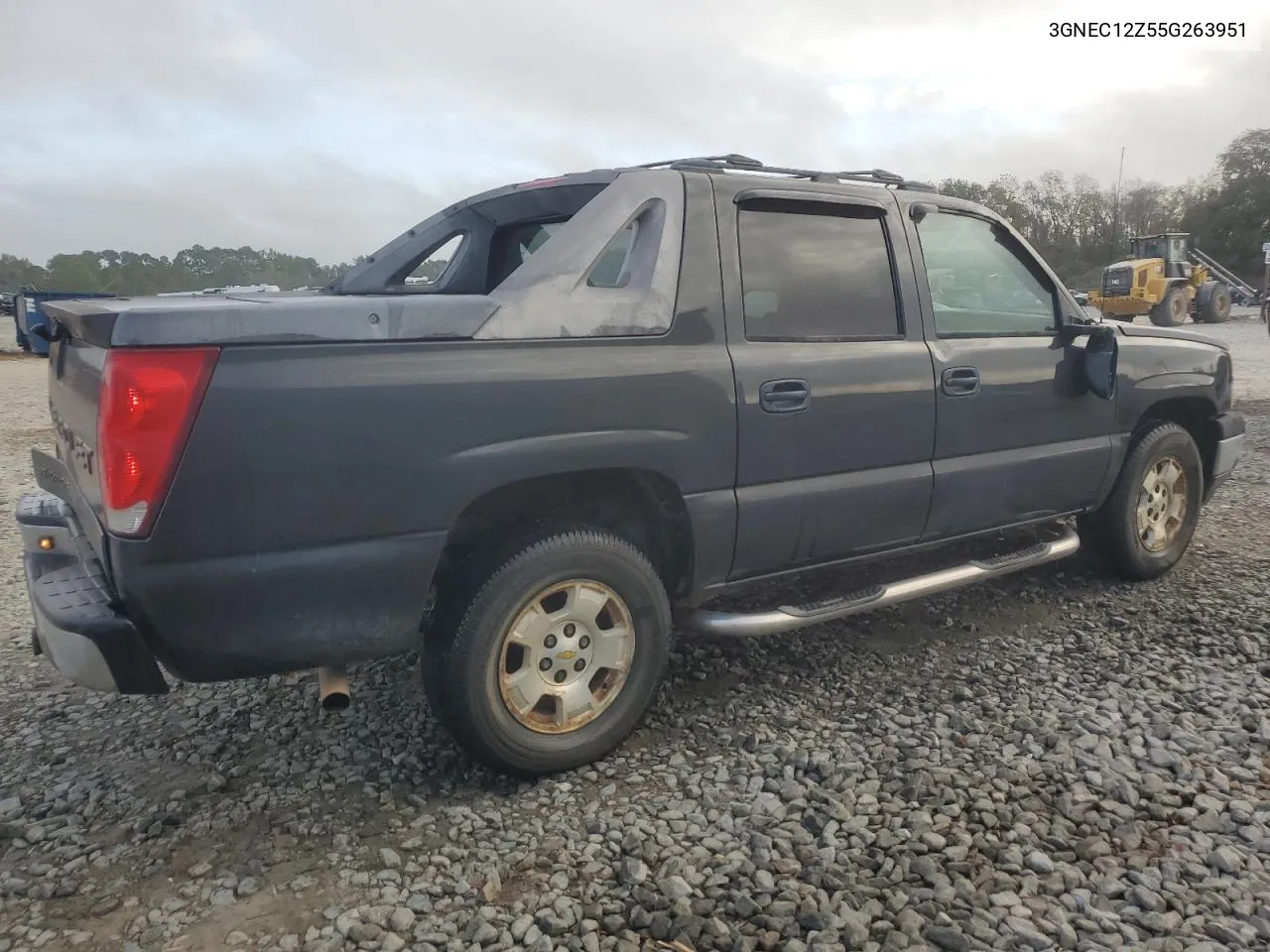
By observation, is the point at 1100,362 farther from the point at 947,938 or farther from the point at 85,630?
the point at 85,630

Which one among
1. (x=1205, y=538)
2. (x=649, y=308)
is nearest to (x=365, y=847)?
(x=649, y=308)

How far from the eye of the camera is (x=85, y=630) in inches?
91.4

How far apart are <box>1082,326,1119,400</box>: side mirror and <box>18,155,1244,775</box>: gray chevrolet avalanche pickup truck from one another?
12 mm

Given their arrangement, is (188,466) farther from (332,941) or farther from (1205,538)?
(1205,538)

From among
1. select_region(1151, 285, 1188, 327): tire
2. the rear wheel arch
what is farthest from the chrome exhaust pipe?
select_region(1151, 285, 1188, 327): tire

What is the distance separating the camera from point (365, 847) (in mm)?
2600

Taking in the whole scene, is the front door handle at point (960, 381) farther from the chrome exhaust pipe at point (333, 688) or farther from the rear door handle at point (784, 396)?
the chrome exhaust pipe at point (333, 688)

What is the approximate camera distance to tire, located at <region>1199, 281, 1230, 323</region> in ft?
88.9

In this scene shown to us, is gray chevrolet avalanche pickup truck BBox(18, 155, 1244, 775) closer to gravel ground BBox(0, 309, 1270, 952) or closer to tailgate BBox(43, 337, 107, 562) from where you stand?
tailgate BBox(43, 337, 107, 562)

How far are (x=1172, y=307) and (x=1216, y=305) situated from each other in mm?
3404

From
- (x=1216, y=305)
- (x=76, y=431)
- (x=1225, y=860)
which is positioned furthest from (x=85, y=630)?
(x=1216, y=305)

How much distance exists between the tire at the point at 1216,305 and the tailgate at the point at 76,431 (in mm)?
30655

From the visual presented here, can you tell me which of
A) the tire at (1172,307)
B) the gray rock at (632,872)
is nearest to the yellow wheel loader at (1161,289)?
the tire at (1172,307)

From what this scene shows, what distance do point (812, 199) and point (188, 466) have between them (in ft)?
7.56
